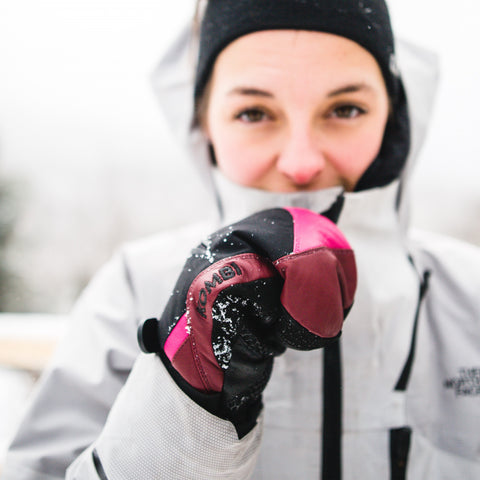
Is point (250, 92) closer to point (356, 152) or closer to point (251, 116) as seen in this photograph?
point (251, 116)

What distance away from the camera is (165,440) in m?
0.45

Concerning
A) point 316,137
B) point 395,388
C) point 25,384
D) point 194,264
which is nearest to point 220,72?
point 316,137

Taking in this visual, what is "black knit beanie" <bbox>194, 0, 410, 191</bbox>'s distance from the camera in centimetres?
61

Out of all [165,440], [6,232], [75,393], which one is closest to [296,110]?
[165,440]

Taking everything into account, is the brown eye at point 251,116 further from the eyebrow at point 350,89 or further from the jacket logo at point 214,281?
the jacket logo at point 214,281

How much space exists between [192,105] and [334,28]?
34cm

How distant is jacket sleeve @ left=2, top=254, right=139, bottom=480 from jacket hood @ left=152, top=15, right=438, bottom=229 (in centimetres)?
32

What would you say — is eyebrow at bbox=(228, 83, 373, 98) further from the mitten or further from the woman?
the mitten

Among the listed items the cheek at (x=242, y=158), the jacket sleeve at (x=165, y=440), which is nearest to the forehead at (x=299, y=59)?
the cheek at (x=242, y=158)

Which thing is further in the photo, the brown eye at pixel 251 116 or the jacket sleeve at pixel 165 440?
the brown eye at pixel 251 116

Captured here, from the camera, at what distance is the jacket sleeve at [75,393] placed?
1.99 ft

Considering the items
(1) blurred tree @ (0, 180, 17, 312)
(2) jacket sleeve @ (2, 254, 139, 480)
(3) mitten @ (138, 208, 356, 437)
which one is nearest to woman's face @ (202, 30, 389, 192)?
(3) mitten @ (138, 208, 356, 437)

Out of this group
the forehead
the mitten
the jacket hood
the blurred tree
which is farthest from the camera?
the blurred tree

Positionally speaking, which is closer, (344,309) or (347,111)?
(344,309)
